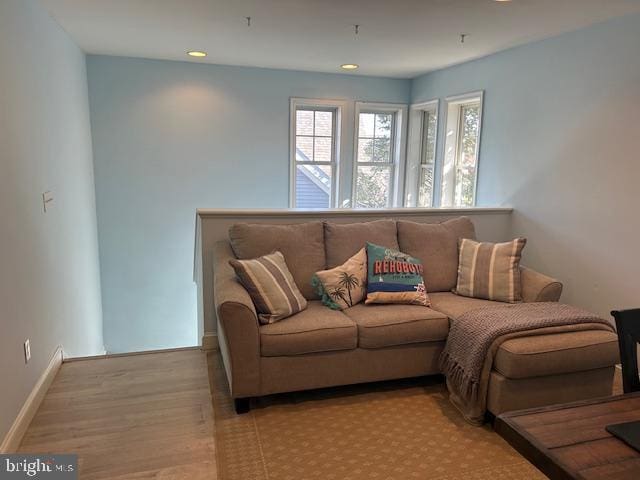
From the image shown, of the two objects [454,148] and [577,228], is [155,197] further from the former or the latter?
[577,228]

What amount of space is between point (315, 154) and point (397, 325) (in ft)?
11.4

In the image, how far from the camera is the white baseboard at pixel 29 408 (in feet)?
7.05

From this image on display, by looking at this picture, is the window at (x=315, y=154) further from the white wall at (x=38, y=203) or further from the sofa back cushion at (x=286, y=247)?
the sofa back cushion at (x=286, y=247)

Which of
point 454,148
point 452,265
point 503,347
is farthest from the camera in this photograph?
point 454,148

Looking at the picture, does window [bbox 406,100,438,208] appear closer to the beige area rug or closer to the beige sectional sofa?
the beige sectional sofa

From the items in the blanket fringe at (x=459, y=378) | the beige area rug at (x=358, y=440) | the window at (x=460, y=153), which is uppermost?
the window at (x=460, y=153)

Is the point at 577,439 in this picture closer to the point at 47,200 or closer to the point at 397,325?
the point at 397,325

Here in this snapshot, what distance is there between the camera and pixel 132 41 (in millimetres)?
4105

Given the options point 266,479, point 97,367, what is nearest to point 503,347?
point 266,479

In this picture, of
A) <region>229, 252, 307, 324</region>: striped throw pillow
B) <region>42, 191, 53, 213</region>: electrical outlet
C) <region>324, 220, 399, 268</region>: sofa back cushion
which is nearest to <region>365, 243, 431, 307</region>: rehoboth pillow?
<region>324, 220, 399, 268</region>: sofa back cushion

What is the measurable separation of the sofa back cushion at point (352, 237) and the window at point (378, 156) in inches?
104

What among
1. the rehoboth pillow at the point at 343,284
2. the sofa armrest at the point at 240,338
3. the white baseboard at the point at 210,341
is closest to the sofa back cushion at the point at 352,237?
the rehoboth pillow at the point at 343,284

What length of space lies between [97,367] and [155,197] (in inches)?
97.1

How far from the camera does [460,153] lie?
16.6 ft
